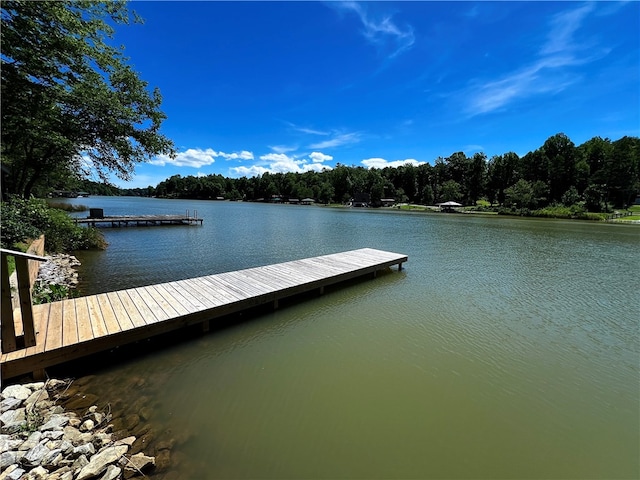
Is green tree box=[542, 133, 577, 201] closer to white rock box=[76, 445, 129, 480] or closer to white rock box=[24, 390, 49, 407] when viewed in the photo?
white rock box=[76, 445, 129, 480]

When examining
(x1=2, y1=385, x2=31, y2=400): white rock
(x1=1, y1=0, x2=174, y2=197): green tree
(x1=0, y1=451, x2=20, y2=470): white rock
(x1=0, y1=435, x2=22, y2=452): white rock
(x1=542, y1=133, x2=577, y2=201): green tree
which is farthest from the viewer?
(x1=542, y1=133, x2=577, y2=201): green tree

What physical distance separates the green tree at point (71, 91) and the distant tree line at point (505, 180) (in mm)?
54603

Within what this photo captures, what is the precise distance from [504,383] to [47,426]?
5.79 m

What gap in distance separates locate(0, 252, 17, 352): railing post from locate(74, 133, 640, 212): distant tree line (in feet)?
191

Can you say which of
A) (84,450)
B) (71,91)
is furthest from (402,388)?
(71,91)

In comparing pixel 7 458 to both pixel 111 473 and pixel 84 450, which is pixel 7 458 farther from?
pixel 111 473

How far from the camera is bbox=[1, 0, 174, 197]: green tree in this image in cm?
704

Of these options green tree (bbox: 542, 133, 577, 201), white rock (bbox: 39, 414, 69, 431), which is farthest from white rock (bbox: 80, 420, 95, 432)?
green tree (bbox: 542, 133, 577, 201)

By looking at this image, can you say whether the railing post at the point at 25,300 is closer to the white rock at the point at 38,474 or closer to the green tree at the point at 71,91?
the white rock at the point at 38,474

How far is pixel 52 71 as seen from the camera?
26.1 ft

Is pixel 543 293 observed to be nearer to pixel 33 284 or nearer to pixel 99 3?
pixel 33 284

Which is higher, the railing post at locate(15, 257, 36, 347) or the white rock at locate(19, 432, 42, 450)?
the railing post at locate(15, 257, 36, 347)

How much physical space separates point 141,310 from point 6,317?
1.79 meters

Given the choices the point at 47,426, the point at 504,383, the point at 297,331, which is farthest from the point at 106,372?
the point at 504,383
